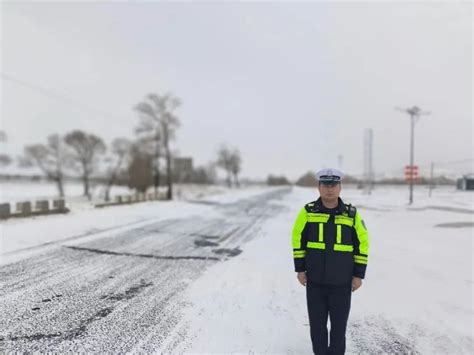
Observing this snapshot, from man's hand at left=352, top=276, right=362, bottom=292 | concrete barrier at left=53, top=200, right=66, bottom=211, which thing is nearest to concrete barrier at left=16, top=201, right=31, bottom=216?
concrete barrier at left=53, top=200, right=66, bottom=211

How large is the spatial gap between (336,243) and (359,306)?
250 cm

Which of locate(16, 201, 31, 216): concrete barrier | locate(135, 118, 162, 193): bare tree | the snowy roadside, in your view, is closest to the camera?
the snowy roadside

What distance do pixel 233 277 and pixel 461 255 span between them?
6515mm

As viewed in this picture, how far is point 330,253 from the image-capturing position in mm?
3266

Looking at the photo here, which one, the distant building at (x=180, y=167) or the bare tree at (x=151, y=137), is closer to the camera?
the bare tree at (x=151, y=137)

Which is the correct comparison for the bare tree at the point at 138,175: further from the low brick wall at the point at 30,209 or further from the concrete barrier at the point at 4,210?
the concrete barrier at the point at 4,210

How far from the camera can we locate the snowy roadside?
3.95 meters

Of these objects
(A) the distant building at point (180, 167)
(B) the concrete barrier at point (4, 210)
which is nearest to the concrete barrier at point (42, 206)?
(B) the concrete barrier at point (4, 210)

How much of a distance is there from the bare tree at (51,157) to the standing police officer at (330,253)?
5682 cm

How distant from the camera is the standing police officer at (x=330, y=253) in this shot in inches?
128

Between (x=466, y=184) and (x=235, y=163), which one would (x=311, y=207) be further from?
(x=235, y=163)

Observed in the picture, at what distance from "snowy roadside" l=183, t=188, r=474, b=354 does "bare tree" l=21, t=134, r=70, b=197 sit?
174ft

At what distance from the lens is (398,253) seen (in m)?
9.15

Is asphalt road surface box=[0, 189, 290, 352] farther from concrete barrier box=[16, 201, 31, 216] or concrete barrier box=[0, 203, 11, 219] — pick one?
concrete barrier box=[16, 201, 31, 216]
